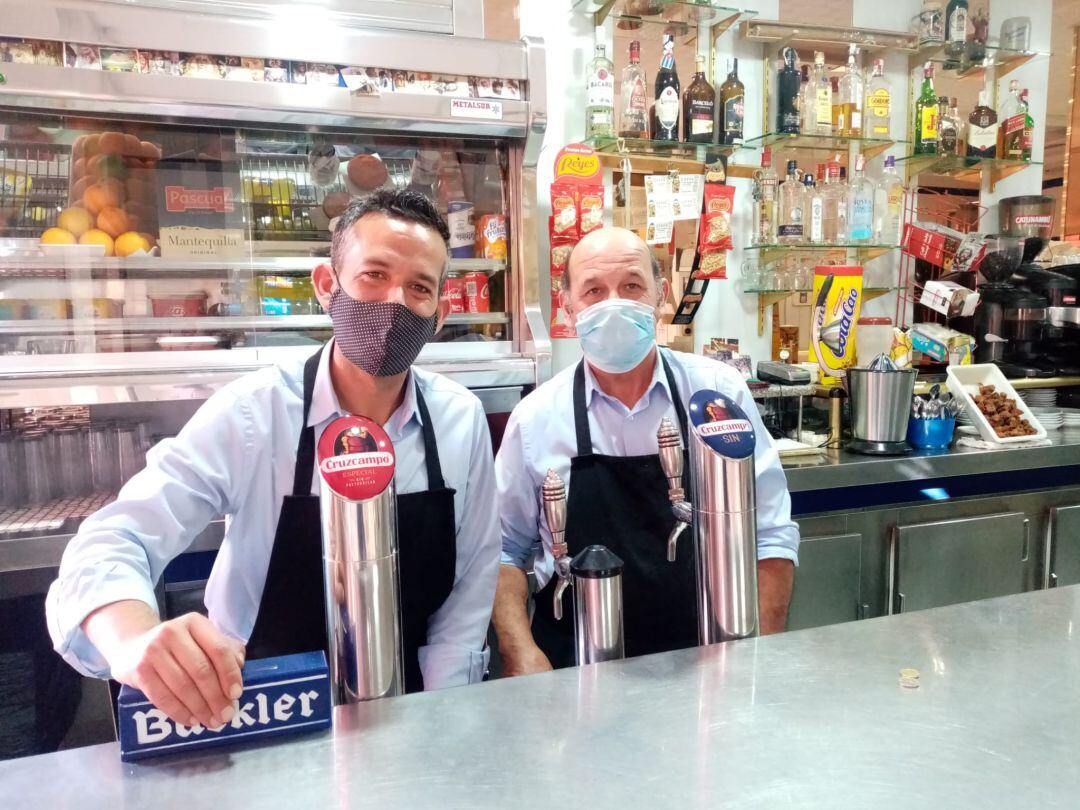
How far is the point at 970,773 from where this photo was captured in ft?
2.00

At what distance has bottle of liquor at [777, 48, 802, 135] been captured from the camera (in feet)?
10.9

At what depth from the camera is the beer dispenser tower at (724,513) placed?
82 centimetres

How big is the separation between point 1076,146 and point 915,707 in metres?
4.56

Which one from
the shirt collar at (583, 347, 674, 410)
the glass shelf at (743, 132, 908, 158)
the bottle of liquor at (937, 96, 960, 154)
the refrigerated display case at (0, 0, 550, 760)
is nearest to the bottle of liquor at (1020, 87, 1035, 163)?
the bottle of liquor at (937, 96, 960, 154)

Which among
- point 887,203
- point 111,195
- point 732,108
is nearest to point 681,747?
point 111,195

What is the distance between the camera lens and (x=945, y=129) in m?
3.59

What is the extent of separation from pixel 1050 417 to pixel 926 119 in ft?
4.61

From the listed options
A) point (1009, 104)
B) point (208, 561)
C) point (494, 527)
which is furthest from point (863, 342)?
point (208, 561)

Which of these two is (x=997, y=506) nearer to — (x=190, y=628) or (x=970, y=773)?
(x=970, y=773)

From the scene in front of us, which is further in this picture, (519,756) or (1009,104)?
(1009,104)

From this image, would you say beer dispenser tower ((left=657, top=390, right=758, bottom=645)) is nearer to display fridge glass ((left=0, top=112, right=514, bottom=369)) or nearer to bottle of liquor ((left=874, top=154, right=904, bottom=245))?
display fridge glass ((left=0, top=112, right=514, bottom=369))

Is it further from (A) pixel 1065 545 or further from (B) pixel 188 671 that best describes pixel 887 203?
(B) pixel 188 671

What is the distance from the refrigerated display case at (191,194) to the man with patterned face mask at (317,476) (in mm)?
815

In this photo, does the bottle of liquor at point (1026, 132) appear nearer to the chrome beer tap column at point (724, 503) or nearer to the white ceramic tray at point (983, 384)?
the white ceramic tray at point (983, 384)
